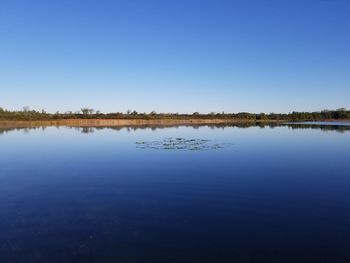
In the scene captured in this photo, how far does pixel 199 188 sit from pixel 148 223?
4.25 meters

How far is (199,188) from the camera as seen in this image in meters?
12.5

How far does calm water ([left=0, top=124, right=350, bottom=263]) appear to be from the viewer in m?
6.85

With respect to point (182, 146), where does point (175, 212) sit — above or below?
below

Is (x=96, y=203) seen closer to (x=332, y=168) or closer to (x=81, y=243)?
(x=81, y=243)

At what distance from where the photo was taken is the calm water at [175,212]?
6852 millimetres

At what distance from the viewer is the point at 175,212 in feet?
31.2

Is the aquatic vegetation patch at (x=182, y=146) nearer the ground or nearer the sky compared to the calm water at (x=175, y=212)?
nearer the sky

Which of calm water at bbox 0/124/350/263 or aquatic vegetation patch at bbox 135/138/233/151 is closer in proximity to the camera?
calm water at bbox 0/124/350/263

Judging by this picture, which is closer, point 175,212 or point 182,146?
point 175,212

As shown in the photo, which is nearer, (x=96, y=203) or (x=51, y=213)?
(x=51, y=213)

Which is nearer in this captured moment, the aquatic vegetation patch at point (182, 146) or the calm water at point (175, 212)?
the calm water at point (175, 212)

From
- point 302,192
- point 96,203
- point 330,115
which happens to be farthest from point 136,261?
point 330,115

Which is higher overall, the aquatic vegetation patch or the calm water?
the aquatic vegetation patch

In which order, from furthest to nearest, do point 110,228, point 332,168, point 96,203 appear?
1. point 332,168
2. point 96,203
3. point 110,228
